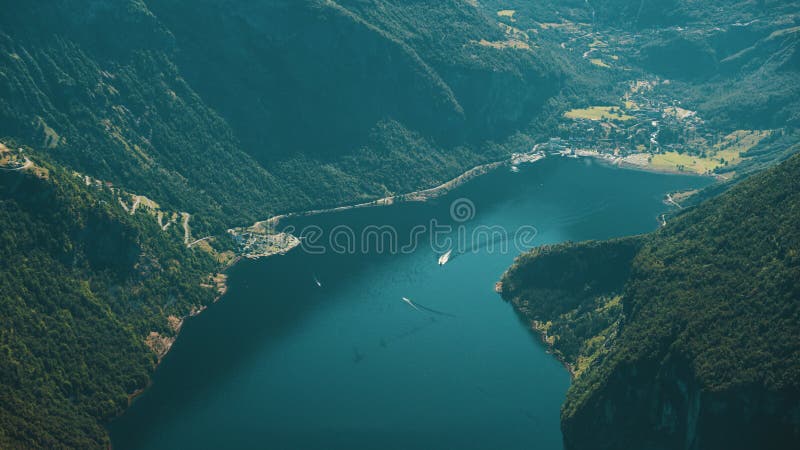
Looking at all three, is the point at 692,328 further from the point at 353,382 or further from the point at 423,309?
the point at 423,309

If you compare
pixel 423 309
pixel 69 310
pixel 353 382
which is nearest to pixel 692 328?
pixel 353 382

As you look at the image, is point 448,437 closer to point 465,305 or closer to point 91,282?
point 465,305

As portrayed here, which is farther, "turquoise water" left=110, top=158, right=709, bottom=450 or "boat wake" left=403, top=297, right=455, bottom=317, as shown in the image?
"boat wake" left=403, top=297, right=455, bottom=317

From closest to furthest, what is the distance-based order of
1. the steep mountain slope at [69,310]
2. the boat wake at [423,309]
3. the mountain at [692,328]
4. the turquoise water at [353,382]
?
the mountain at [692,328] → the steep mountain slope at [69,310] → the turquoise water at [353,382] → the boat wake at [423,309]

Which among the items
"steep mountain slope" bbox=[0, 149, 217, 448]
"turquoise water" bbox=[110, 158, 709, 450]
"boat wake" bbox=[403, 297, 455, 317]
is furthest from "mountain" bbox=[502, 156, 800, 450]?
"steep mountain slope" bbox=[0, 149, 217, 448]

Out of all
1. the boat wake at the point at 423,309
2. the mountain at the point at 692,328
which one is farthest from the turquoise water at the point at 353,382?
the mountain at the point at 692,328

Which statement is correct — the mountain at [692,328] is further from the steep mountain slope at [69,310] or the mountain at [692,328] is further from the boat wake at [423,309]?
the steep mountain slope at [69,310]

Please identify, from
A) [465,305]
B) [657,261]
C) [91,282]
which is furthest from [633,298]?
[91,282]

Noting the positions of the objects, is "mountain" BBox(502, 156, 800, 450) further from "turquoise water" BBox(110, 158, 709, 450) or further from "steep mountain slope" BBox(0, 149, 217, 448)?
"steep mountain slope" BBox(0, 149, 217, 448)
